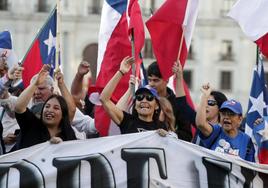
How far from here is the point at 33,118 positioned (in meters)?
6.53

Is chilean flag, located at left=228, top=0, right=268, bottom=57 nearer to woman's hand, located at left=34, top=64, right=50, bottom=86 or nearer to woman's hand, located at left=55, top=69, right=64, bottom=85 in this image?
woman's hand, located at left=55, top=69, right=64, bottom=85

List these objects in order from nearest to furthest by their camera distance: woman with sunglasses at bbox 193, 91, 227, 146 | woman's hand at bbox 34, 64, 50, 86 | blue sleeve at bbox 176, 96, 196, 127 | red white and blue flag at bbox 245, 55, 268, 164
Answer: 1. woman's hand at bbox 34, 64, 50, 86
2. blue sleeve at bbox 176, 96, 196, 127
3. woman with sunglasses at bbox 193, 91, 227, 146
4. red white and blue flag at bbox 245, 55, 268, 164

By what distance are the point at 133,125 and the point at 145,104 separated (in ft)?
0.61

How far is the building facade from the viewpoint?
46781mm

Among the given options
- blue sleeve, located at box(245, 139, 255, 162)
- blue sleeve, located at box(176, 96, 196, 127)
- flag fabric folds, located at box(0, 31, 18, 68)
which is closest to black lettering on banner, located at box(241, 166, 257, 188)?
blue sleeve, located at box(245, 139, 255, 162)

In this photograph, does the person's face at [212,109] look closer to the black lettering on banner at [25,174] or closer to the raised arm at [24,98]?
the raised arm at [24,98]

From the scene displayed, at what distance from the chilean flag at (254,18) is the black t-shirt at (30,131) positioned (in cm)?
197

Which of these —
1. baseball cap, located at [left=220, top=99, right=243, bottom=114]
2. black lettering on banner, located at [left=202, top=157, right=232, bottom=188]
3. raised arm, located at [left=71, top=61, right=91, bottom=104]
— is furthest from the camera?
raised arm, located at [left=71, top=61, right=91, bottom=104]

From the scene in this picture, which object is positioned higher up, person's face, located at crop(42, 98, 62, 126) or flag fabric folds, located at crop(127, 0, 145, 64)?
flag fabric folds, located at crop(127, 0, 145, 64)

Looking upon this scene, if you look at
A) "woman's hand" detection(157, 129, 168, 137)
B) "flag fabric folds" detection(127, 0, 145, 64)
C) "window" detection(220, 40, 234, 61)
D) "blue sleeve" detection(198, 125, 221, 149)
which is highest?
"flag fabric folds" detection(127, 0, 145, 64)

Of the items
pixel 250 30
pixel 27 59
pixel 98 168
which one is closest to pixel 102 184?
pixel 98 168

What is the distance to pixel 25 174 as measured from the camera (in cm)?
631

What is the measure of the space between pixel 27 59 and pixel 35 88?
2.01 metres

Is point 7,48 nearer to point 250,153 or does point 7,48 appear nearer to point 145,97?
point 145,97
